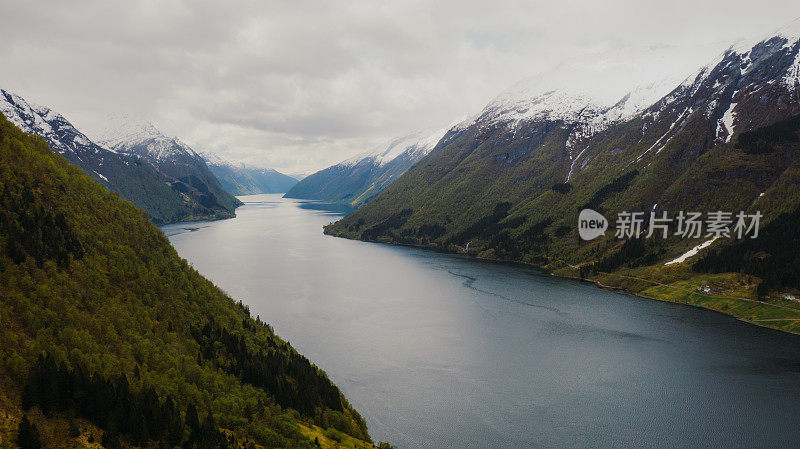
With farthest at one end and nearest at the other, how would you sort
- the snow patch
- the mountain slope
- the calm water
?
the snow patch < the calm water < the mountain slope

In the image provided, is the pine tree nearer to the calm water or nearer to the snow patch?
the calm water

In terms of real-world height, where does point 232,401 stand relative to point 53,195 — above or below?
below

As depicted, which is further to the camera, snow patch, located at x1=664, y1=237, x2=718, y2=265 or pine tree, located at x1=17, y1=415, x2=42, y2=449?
snow patch, located at x1=664, y1=237, x2=718, y2=265

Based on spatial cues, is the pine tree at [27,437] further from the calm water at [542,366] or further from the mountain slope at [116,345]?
the calm water at [542,366]

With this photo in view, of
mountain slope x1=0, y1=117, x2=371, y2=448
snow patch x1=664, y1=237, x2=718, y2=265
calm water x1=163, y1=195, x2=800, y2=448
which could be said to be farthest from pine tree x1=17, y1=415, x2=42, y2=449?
snow patch x1=664, y1=237, x2=718, y2=265

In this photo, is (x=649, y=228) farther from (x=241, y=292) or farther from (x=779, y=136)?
(x=241, y=292)

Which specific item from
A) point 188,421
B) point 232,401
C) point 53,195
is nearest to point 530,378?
point 232,401

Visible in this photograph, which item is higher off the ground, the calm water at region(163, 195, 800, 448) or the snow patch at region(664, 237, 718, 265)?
the snow patch at region(664, 237, 718, 265)

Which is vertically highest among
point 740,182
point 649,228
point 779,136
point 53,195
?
point 779,136
